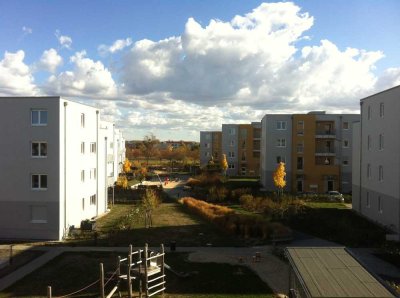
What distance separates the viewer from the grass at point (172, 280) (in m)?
17.5

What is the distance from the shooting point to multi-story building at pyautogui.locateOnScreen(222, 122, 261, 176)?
77.2 metres

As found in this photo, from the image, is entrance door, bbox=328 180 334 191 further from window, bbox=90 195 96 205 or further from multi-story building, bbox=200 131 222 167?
multi-story building, bbox=200 131 222 167

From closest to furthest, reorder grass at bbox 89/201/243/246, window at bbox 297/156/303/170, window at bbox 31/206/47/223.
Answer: grass at bbox 89/201/243/246, window at bbox 31/206/47/223, window at bbox 297/156/303/170

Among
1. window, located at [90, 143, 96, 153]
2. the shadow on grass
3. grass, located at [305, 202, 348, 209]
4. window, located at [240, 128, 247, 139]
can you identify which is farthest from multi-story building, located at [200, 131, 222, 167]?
window, located at [90, 143, 96, 153]

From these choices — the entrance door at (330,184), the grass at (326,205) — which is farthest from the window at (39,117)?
the entrance door at (330,184)

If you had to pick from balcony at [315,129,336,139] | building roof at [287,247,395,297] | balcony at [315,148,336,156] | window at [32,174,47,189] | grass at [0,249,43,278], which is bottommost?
grass at [0,249,43,278]

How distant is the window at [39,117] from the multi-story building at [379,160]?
23.7 metres

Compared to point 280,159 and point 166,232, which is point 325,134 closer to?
point 280,159

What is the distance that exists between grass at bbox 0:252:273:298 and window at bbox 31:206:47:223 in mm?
6010

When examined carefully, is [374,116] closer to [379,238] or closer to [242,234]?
[379,238]

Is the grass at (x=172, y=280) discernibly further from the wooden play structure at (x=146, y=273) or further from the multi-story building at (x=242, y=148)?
the multi-story building at (x=242, y=148)

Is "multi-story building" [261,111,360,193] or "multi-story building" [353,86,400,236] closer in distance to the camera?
"multi-story building" [353,86,400,236]

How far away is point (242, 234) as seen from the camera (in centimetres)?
2814

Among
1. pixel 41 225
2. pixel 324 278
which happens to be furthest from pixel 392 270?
pixel 41 225
